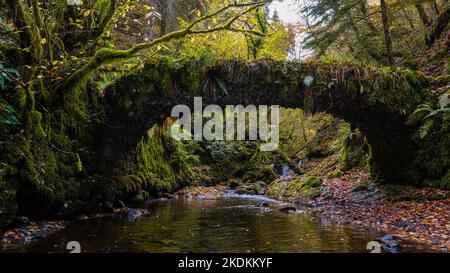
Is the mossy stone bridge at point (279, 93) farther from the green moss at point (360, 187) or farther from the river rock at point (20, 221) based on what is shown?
the river rock at point (20, 221)

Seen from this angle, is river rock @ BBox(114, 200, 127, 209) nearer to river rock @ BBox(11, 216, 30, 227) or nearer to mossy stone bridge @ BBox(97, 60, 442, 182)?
mossy stone bridge @ BBox(97, 60, 442, 182)

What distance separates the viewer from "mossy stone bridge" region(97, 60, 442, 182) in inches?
364

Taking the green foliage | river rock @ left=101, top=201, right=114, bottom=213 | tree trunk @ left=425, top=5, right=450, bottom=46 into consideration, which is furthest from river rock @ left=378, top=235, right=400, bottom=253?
tree trunk @ left=425, top=5, right=450, bottom=46

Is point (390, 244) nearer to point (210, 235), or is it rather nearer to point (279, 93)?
point (210, 235)

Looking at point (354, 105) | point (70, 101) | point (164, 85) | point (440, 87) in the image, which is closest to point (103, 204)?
point (70, 101)

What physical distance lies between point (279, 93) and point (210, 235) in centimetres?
444

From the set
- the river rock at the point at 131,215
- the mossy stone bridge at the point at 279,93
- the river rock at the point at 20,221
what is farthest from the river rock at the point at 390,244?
the river rock at the point at 20,221

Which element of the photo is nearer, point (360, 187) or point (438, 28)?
point (360, 187)

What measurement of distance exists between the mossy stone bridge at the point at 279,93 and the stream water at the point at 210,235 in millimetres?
2788

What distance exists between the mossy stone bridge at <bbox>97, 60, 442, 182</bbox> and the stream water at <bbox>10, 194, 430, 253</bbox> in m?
2.79

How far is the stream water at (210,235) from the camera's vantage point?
5637mm

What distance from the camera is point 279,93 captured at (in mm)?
9578

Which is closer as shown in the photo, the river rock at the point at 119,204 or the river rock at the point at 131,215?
the river rock at the point at 131,215

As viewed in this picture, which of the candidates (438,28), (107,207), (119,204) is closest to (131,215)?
(107,207)
